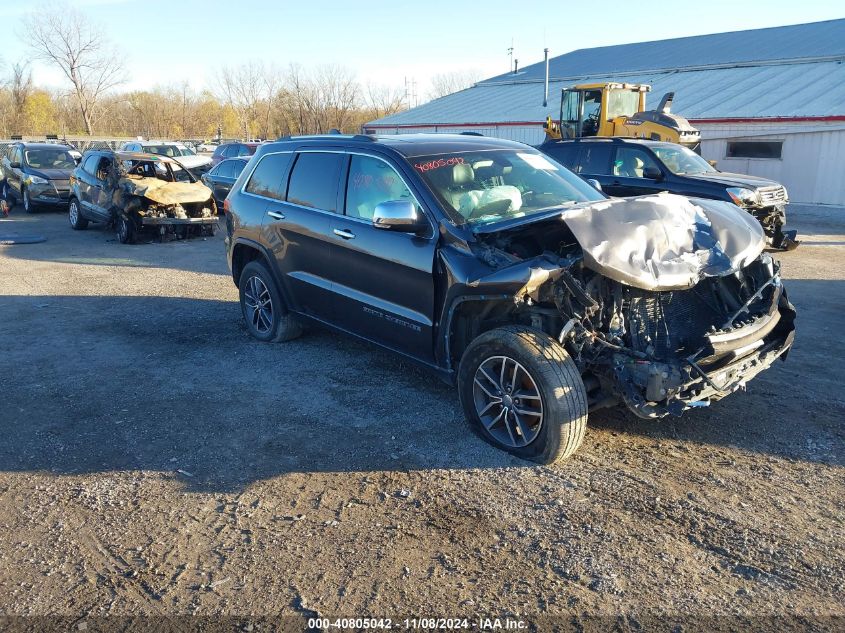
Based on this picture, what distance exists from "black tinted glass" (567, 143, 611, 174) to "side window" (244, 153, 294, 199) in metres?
7.04

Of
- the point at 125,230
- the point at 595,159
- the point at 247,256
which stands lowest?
the point at 125,230

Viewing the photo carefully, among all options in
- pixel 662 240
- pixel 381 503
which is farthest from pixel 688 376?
pixel 381 503

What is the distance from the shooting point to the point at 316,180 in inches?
224

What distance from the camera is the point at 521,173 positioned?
5.21 meters

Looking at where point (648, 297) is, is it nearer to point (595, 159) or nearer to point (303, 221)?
point (303, 221)

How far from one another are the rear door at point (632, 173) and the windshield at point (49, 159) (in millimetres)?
14250

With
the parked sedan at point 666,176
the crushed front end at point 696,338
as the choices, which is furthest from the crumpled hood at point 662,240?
the parked sedan at point 666,176

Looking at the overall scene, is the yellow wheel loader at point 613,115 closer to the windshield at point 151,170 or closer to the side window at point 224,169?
the side window at point 224,169

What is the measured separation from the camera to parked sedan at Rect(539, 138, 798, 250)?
34.8ft

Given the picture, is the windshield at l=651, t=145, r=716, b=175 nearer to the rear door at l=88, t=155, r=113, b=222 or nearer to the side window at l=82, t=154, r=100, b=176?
the rear door at l=88, t=155, r=113, b=222

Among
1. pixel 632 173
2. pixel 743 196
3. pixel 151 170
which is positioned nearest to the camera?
pixel 743 196

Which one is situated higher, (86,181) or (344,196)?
(344,196)

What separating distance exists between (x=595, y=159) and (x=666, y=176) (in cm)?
132

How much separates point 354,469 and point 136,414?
1.89m
